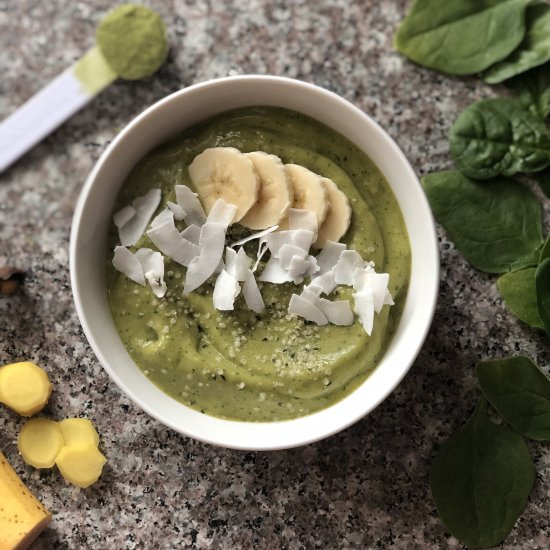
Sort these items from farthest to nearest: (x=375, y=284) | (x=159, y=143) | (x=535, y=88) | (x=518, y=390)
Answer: (x=535, y=88)
(x=518, y=390)
(x=159, y=143)
(x=375, y=284)

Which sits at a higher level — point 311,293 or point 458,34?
point 458,34

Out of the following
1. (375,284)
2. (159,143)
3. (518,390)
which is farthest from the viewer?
(518,390)

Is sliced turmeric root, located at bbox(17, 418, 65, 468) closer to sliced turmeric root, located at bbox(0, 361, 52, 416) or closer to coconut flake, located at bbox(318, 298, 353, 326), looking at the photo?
sliced turmeric root, located at bbox(0, 361, 52, 416)

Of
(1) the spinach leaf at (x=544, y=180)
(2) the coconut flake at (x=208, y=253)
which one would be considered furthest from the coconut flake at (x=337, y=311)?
(1) the spinach leaf at (x=544, y=180)

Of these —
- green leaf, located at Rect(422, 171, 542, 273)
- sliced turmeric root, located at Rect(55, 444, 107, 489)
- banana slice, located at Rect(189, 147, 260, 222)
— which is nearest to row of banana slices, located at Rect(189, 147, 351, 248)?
banana slice, located at Rect(189, 147, 260, 222)

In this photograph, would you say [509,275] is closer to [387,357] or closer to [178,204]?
[387,357]

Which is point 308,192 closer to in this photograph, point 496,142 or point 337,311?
point 337,311

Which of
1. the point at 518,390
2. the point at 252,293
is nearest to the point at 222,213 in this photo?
the point at 252,293

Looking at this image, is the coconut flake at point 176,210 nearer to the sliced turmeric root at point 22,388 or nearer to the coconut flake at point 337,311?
the coconut flake at point 337,311
